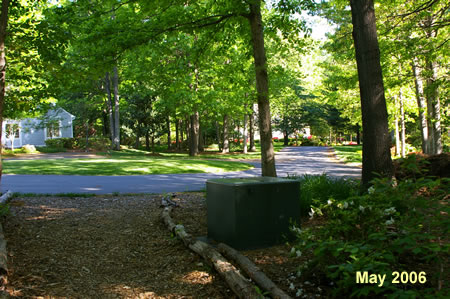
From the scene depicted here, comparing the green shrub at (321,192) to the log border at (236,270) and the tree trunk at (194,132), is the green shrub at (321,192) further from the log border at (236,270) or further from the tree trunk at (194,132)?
the tree trunk at (194,132)

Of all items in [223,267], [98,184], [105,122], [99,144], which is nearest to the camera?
[223,267]

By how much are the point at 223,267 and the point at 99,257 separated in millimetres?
1983

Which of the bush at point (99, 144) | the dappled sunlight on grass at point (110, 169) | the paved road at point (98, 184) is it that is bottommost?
the paved road at point (98, 184)

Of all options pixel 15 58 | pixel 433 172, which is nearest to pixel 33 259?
pixel 15 58

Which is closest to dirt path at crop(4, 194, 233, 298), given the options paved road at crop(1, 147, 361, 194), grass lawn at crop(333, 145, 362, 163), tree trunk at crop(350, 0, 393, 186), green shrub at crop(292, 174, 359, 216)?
green shrub at crop(292, 174, 359, 216)

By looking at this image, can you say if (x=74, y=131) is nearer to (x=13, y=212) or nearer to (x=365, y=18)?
(x=13, y=212)

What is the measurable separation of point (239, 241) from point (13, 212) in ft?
16.5

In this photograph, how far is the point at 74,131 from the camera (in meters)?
46.2


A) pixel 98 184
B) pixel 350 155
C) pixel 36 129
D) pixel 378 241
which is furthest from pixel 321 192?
pixel 36 129

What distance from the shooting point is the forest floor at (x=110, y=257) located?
378cm

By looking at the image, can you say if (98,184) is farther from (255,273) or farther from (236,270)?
(255,273)

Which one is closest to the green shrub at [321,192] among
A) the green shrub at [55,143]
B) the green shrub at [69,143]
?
the green shrub at [55,143]

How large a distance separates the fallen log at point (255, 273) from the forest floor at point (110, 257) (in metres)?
0.25

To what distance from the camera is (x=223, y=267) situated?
3.88 meters
